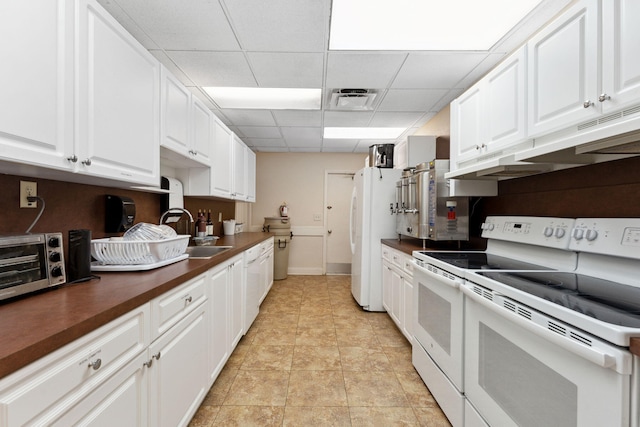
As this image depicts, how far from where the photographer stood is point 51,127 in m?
1.02

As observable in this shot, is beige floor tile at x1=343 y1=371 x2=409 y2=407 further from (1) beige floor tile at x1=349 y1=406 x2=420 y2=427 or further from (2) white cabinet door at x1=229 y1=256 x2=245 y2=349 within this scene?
(2) white cabinet door at x1=229 y1=256 x2=245 y2=349

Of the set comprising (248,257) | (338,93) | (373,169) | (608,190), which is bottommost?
(248,257)

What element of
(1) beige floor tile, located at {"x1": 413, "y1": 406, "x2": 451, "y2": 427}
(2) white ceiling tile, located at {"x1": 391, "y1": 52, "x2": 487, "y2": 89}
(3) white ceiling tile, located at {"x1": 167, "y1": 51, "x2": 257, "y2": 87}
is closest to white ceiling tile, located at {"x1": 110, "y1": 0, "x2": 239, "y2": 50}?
(3) white ceiling tile, located at {"x1": 167, "y1": 51, "x2": 257, "y2": 87}

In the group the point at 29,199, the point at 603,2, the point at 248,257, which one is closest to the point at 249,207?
the point at 248,257

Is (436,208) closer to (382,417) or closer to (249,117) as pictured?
(382,417)

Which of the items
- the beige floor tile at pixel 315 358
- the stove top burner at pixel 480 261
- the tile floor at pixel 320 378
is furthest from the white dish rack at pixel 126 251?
the stove top burner at pixel 480 261

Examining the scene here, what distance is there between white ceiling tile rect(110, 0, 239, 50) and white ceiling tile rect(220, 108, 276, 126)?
4.00 feet

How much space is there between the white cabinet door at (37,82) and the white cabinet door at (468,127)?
2.20 metres

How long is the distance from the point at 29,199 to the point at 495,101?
8.27 ft

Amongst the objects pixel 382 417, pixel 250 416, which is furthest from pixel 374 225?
pixel 250 416

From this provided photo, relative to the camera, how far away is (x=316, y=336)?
106 inches

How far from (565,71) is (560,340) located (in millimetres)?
1166

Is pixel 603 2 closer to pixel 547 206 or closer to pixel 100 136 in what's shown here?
pixel 547 206

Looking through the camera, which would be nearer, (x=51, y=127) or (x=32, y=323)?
(x=32, y=323)
